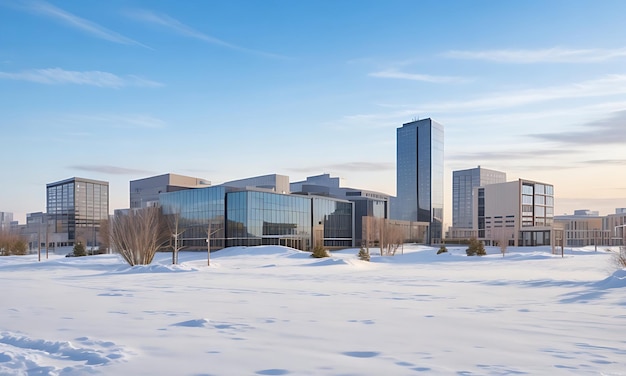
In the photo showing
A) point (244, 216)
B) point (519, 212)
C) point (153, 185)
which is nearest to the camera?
point (244, 216)

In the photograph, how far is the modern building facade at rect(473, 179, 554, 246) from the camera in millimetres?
93750

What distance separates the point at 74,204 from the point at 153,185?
270 feet

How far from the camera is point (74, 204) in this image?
539ft

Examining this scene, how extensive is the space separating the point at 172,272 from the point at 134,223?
7.88 m

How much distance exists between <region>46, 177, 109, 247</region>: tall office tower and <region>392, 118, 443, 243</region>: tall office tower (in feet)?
363

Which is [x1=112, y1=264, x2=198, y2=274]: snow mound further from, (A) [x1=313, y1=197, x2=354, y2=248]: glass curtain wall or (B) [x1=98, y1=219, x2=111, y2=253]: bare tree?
(A) [x1=313, y1=197, x2=354, y2=248]: glass curtain wall

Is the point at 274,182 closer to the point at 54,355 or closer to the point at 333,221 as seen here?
the point at 333,221

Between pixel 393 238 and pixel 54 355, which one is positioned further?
pixel 393 238

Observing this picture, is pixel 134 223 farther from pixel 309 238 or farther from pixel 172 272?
pixel 309 238

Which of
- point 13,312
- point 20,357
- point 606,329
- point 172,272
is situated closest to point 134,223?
point 172,272

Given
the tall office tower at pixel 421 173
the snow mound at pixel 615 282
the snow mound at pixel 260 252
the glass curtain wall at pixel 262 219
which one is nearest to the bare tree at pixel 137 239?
the snow mound at pixel 260 252

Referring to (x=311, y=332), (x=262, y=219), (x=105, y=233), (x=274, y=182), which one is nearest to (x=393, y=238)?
(x=262, y=219)

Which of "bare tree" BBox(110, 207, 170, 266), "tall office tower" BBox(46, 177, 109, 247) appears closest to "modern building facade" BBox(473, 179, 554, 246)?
"bare tree" BBox(110, 207, 170, 266)

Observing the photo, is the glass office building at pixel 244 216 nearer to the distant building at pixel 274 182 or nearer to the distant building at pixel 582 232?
the distant building at pixel 274 182
